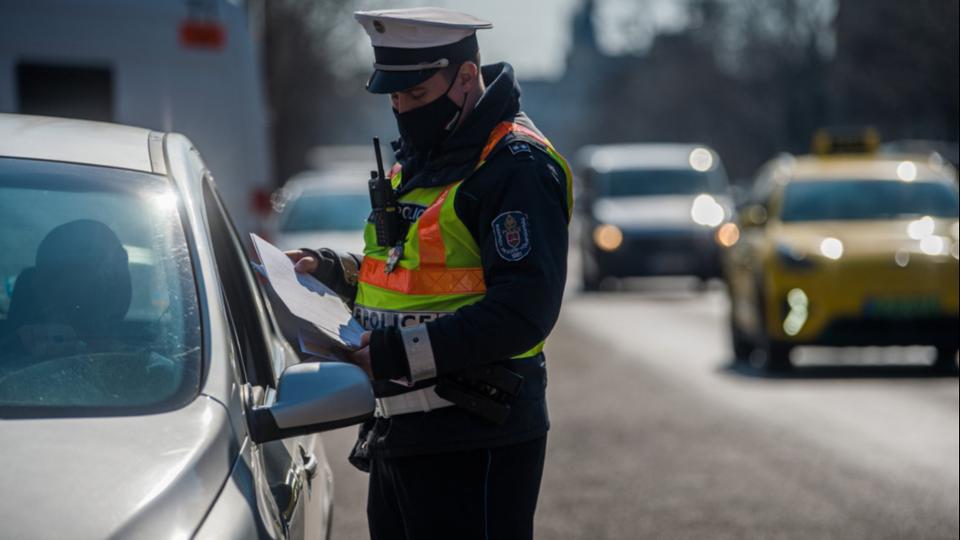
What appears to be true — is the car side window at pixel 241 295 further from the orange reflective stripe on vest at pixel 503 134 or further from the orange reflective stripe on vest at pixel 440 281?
the orange reflective stripe on vest at pixel 503 134

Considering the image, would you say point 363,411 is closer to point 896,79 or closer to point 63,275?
point 63,275

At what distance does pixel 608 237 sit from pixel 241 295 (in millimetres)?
19172

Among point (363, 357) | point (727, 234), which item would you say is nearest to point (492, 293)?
point (363, 357)

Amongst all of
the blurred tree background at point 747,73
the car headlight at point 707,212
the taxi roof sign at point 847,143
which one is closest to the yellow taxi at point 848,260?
the taxi roof sign at point 847,143

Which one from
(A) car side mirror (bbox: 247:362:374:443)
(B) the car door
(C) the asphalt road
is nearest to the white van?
(C) the asphalt road

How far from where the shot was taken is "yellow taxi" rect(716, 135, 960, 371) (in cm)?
1295

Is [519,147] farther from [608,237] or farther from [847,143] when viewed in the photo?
[608,237]

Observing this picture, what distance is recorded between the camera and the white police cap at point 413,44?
386 centimetres

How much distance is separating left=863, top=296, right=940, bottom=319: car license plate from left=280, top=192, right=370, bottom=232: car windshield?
5.92 metres

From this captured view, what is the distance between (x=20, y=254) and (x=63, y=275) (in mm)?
122

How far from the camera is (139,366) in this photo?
11.5 ft

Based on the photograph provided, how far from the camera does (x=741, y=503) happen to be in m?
8.16

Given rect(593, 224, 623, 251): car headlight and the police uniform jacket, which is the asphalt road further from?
rect(593, 224, 623, 251): car headlight

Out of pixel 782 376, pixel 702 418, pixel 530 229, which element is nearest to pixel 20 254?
pixel 530 229
